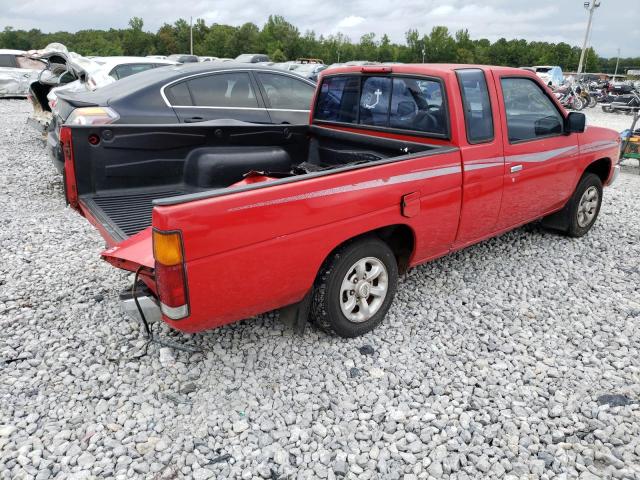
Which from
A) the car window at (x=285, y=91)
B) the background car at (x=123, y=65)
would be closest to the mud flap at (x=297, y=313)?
the car window at (x=285, y=91)

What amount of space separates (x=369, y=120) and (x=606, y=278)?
2544mm

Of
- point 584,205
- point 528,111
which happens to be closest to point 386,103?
point 528,111

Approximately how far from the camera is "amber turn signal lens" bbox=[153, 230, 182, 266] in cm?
245

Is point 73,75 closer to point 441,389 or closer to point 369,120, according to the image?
point 369,120

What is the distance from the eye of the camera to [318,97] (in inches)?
197

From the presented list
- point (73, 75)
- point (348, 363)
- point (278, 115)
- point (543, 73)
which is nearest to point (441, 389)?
point (348, 363)

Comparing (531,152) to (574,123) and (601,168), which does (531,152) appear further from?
(601,168)

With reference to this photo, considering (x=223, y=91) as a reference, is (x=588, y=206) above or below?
below

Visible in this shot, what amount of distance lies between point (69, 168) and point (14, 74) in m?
18.5

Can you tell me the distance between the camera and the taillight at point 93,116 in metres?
5.62

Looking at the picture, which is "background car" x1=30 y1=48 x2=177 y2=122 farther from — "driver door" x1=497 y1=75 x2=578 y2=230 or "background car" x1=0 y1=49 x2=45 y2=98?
"background car" x1=0 y1=49 x2=45 y2=98

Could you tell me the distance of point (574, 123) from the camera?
467cm

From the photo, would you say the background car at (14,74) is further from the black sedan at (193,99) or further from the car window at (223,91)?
the car window at (223,91)

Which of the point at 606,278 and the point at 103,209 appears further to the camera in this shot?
the point at 606,278
